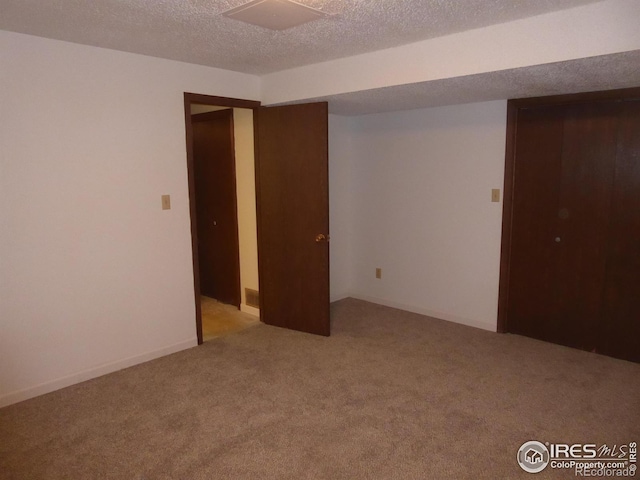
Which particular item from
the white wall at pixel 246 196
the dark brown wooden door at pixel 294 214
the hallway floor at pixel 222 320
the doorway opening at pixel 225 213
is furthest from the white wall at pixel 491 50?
the hallway floor at pixel 222 320

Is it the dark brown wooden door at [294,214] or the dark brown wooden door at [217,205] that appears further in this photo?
the dark brown wooden door at [217,205]

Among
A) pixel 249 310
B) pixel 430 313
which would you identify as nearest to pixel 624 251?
pixel 430 313

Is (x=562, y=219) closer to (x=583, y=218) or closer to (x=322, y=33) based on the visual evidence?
(x=583, y=218)

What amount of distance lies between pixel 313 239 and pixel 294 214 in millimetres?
291

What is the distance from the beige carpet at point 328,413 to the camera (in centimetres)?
229

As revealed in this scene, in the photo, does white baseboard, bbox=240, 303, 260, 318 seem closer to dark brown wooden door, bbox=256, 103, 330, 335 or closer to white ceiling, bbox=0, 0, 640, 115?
dark brown wooden door, bbox=256, 103, 330, 335

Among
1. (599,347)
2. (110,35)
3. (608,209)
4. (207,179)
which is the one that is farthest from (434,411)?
(207,179)

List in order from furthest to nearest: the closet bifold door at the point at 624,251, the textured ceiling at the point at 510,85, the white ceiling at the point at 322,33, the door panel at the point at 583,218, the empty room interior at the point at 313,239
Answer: the door panel at the point at 583,218 < the closet bifold door at the point at 624,251 < the textured ceiling at the point at 510,85 < the empty room interior at the point at 313,239 < the white ceiling at the point at 322,33

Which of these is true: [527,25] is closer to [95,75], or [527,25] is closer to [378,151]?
[378,151]

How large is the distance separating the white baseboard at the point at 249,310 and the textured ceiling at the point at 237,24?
2.41 m

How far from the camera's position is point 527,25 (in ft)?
8.34

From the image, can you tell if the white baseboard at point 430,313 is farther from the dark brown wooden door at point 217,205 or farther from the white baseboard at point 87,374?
the white baseboard at point 87,374

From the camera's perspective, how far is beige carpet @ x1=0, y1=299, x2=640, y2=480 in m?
2.29

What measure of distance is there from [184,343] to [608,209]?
137 inches
